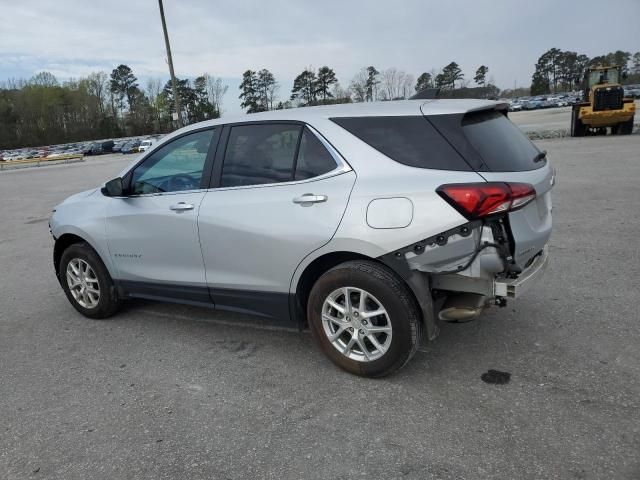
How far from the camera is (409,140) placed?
3285mm

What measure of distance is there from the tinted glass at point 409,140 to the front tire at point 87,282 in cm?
272

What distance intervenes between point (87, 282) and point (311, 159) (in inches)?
104

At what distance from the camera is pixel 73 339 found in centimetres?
452

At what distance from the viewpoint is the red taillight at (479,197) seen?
2996mm

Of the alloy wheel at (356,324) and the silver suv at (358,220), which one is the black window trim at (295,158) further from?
the alloy wheel at (356,324)

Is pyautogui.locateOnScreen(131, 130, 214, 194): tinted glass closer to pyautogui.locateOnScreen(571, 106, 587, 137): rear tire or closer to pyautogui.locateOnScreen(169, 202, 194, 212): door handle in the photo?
pyautogui.locateOnScreen(169, 202, 194, 212): door handle

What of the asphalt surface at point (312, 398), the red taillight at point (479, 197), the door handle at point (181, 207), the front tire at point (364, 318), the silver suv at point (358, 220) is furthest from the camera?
the door handle at point (181, 207)

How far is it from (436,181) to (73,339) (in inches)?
132

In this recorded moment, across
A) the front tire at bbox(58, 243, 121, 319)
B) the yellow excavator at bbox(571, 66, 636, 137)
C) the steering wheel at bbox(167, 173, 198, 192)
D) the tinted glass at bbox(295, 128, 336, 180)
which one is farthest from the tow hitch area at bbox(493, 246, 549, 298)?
the yellow excavator at bbox(571, 66, 636, 137)

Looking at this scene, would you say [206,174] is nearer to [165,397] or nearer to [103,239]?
[103,239]

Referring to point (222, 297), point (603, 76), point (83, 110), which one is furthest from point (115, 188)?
point (83, 110)

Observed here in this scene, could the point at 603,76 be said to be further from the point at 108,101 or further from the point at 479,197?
the point at 108,101

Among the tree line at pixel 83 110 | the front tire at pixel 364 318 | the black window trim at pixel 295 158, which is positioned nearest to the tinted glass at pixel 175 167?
the black window trim at pixel 295 158

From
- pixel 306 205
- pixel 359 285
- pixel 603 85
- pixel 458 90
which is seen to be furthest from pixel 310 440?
pixel 603 85
